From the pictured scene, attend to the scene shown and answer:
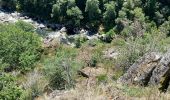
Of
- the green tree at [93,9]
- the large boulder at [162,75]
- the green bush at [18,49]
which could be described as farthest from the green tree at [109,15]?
the large boulder at [162,75]

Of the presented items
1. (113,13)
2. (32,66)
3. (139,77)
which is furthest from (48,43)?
(139,77)

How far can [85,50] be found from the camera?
257 feet

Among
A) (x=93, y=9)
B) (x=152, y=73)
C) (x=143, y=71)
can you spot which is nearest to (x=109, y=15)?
(x=93, y=9)

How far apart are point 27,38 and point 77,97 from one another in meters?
62.4

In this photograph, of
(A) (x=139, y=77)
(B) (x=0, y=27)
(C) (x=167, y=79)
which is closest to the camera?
(C) (x=167, y=79)

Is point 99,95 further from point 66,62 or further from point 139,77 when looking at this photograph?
point 66,62

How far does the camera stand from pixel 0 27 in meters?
89.8

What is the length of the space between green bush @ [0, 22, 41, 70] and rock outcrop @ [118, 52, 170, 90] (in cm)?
3904

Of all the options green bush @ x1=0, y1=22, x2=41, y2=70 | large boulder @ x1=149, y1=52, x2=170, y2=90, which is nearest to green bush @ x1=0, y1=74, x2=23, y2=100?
large boulder @ x1=149, y1=52, x2=170, y2=90

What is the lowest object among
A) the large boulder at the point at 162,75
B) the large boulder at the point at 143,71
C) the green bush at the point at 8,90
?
the green bush at the point at 8,90

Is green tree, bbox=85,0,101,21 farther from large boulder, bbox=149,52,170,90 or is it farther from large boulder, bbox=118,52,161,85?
large boulder, bbox=149,52,170,90

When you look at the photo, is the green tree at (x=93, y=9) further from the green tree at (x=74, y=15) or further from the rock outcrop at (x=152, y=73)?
the rock outcrop at (x=152, y=73)

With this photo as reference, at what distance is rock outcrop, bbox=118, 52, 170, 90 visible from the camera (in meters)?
23.6

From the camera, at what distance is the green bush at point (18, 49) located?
228ft
